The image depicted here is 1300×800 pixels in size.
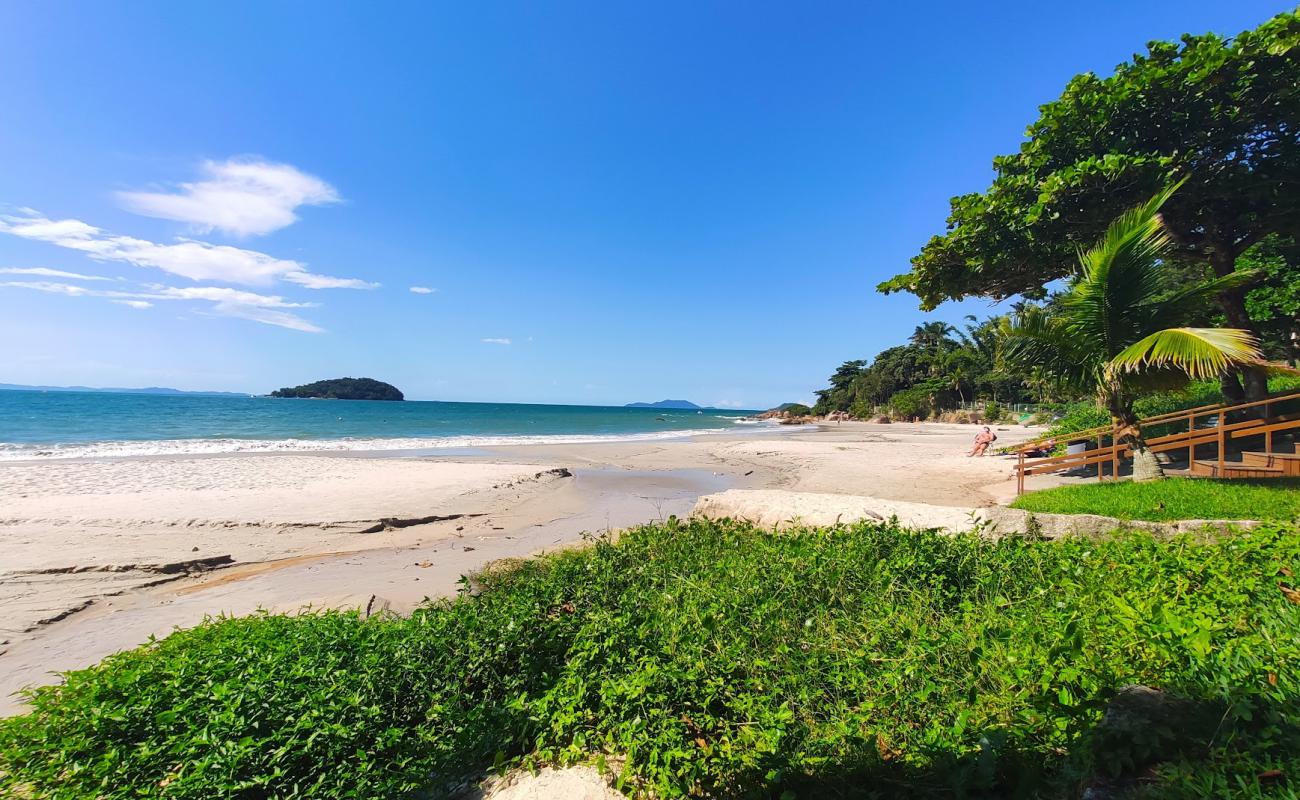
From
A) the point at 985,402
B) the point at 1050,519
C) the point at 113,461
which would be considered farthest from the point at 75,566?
the point at 985,402

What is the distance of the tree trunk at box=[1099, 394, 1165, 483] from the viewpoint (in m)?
9.71

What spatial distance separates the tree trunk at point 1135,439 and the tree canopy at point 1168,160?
282cm

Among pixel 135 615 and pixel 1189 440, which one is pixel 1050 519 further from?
pixel 135 615

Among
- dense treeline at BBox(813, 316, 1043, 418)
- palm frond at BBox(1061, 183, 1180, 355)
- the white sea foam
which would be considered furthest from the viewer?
dense treeline at BBox(813, 316, 1043, 418)

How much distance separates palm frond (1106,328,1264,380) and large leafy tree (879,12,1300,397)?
2220 mm

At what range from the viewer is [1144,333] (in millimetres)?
9320

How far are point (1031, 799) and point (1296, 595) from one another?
119 inches

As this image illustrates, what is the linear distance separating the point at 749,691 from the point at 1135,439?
35.1ft

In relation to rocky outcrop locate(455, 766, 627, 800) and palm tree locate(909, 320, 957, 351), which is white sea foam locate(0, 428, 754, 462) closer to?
rocky outcrop locate(455, 766, 627, 800)

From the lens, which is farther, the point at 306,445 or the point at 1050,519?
the point at 306,445

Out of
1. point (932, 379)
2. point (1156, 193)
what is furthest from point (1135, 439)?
point (932, 379)

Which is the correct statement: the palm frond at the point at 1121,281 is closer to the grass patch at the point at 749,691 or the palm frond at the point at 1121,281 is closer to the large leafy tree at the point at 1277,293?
the large leafy tree at the point at 1277,293

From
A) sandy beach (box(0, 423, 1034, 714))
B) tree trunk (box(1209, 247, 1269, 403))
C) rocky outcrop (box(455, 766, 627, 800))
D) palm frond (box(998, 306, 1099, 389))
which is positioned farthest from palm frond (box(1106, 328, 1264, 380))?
rocky outcrop (box(455, 766, 627, 800))

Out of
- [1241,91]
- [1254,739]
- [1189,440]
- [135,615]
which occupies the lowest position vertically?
[135,615]
